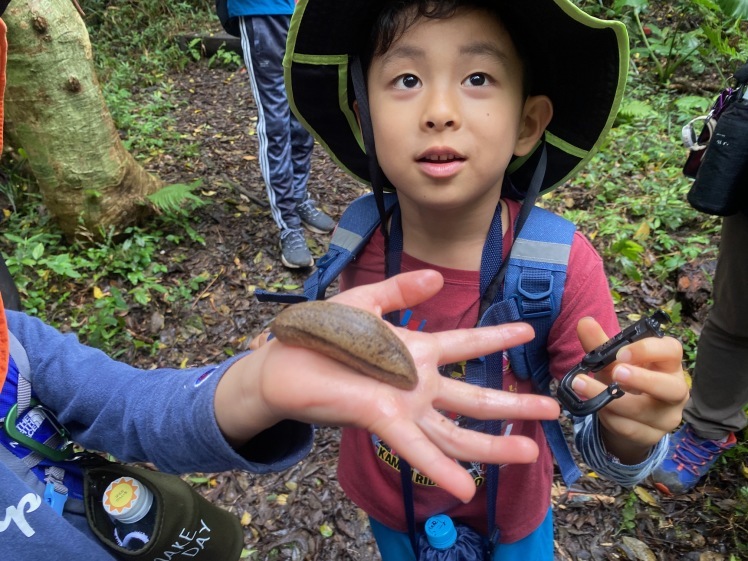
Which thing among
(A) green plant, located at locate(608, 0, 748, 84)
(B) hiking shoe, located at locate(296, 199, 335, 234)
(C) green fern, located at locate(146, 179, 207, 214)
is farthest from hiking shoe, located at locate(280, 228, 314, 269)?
(A) green plant, located at locate(608, 0, 748, 84)

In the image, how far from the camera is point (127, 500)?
168 cm

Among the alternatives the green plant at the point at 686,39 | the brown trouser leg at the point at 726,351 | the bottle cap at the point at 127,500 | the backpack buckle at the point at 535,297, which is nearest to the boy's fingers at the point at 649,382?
the backpack buckle at the point at 535,297

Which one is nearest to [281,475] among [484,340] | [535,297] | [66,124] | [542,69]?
[535,297]

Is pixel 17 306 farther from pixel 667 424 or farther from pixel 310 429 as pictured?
pixel 667 424

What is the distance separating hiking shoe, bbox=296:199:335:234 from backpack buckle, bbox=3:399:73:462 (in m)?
4.05

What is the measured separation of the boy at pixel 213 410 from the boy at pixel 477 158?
1.27ft

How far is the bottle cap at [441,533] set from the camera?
1.92 meters

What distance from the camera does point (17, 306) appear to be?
3332 millimetres

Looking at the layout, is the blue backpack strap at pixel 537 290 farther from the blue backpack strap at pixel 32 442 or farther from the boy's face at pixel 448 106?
the blue backpack strap at pixel 32 442

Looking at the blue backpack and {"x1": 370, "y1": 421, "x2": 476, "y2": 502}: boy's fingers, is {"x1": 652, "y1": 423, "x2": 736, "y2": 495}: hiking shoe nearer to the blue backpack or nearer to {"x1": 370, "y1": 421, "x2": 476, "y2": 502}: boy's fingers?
the blue backpack

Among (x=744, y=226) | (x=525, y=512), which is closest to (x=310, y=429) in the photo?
(x=525, y=512)

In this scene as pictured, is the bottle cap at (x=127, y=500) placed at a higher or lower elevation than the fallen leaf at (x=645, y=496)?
higher

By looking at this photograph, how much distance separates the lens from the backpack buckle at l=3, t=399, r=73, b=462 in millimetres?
1528

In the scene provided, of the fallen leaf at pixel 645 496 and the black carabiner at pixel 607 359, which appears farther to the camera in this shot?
the fallen leaf at pixel 645 496
